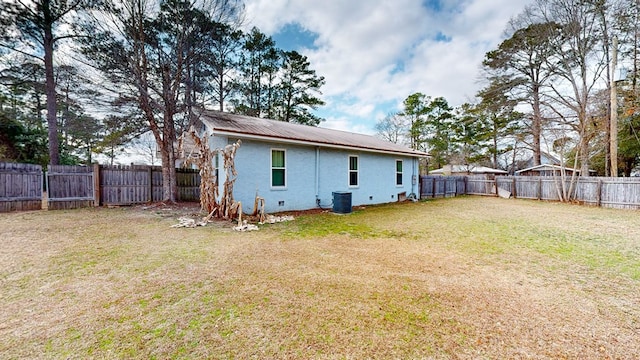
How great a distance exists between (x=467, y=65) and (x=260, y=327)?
20512 millimetres

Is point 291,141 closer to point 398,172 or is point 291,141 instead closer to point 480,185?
point 398,172

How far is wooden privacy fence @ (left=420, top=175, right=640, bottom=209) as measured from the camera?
10.9 m

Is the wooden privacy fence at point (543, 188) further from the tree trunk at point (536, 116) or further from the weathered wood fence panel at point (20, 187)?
the weathered wood fence panel at point (20, 187)

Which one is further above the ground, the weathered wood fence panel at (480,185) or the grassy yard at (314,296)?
the weathered wood fence panel at (480,185)

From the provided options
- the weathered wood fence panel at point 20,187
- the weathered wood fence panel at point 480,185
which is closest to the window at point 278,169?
the weathered wood fence panel at point 20,187

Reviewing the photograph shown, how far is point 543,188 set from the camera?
14.1 meters

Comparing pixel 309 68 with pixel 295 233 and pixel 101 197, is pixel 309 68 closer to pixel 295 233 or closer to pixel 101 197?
pixel 101 197

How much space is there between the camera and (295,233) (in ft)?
20.2

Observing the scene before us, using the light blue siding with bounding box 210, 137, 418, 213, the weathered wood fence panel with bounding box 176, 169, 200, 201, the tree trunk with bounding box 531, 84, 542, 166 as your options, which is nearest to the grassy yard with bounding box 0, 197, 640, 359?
the light blue siding with bounding box 210, 137, 418, 213

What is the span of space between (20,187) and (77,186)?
1420 mm

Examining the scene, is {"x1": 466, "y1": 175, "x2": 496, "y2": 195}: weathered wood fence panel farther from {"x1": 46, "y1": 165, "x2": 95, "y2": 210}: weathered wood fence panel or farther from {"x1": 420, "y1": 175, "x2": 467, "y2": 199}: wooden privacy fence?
{"x1": 46, "y1": 165, "x2": 95, "y2": 210}: weathered wood fence panel

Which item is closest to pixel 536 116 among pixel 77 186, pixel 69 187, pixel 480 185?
pixel 480 185

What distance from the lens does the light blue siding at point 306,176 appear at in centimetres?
836

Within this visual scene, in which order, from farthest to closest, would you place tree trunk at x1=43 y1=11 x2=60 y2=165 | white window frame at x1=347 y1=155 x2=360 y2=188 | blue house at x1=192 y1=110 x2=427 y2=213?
white window frame at x1=347 y1=155 x2=360 y2=188 → tree trunk at x1=43 y1=11 x2=60 y2=165 → blue house at x1=192 y1=110 x2=427 y2=213
